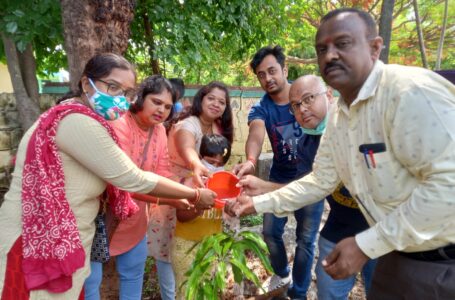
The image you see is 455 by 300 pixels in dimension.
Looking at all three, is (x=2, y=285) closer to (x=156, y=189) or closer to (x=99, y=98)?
(x=156, y=189)

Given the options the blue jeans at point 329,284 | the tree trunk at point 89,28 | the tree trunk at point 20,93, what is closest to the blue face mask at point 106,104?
the tree trunk at point 89,28

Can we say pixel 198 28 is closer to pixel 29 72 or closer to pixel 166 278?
pixel 29 72

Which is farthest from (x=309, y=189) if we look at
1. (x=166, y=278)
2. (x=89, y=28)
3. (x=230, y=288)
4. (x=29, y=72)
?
(x=29, y=72)

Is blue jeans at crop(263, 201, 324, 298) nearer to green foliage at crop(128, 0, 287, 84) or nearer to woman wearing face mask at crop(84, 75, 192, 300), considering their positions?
woman wearing face mask at crop(84, 75, 192, 300)

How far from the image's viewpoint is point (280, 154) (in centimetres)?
314

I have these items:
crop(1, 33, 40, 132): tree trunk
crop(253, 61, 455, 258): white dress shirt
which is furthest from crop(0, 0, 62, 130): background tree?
crop(253, 61, 455, 258): white dress shirt

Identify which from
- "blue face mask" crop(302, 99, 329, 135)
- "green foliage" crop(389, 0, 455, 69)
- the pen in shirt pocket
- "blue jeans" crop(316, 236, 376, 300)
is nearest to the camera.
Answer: the pen in shirt pocket

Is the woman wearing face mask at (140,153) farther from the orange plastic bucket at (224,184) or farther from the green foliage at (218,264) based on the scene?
the green foliage at (218,264)

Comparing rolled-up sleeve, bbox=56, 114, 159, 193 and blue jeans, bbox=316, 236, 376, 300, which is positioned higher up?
rolled-up sleeve, bbox=56, 114, 159, 193

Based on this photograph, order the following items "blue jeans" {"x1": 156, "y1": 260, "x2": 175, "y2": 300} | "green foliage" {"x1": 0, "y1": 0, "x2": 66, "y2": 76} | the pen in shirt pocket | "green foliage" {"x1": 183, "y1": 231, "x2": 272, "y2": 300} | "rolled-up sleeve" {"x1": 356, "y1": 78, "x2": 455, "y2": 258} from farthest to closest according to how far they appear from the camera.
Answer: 1. "green foliage" {"x1": 0, "y1": 0, "x2": 66, "y2": 76}
2. "blue jeans" {"x1": 156, "y1": 260, "x2": 175, "y2": 300}
3. "green foliage" {"x1": 183, "y1": 231, "x2": 272, "y2": 300}
4. the pen in shirt pocket
5. "rolled-up sleeve" {"x1": 356, "y1": 78, "x2": 455, "y2": 258}

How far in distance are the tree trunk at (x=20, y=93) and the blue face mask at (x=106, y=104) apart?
2.76 meters

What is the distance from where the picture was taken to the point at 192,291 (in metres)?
1.92

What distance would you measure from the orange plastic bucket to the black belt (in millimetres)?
1291

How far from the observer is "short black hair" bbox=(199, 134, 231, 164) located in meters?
2.70
